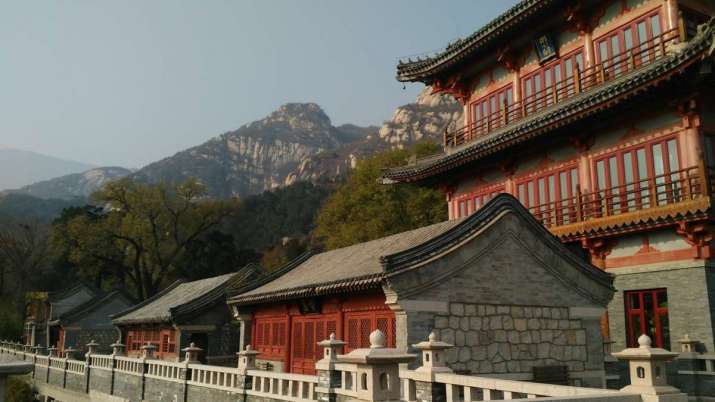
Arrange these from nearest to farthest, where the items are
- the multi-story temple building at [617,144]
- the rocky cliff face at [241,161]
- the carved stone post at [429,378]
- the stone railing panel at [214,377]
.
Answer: the carved stone post at [429,378], the stone railing panel at [214,377], the multi-story temple building at [617,144], the rocky cliff face at [241,161]

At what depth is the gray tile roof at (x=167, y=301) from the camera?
85.0 feet

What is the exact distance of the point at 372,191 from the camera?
4056cm

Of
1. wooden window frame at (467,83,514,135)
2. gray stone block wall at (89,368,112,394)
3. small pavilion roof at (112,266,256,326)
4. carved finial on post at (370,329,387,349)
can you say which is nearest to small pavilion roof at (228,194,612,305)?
carved finial on post at (370,329,387,349)

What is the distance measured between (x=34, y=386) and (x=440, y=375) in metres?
29.3

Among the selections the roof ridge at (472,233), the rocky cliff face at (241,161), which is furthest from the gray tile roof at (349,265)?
the rocky cliff face at (241,161)

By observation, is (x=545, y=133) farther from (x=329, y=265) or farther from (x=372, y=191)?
(x=372, y=191)

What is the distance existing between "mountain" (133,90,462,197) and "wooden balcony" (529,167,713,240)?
335ft

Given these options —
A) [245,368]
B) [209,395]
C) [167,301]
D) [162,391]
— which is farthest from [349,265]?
[167,301]

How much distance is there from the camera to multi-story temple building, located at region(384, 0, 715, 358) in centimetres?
1647

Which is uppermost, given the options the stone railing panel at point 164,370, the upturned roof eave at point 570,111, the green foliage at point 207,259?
the upturned roof eave at point 570,111

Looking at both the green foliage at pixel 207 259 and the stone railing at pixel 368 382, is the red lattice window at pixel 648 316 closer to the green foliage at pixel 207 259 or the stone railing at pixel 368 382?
the stone railing at pixel 368 382

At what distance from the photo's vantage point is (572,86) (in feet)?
72.2

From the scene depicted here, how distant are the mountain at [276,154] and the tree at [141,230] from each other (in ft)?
241

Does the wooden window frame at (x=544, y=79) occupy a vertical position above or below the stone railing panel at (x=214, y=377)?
above
